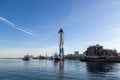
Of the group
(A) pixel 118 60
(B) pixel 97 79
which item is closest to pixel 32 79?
(B) pixel 97 79

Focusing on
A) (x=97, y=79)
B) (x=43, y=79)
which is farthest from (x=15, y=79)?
(x=97, y=79)

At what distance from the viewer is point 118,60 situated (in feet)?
651

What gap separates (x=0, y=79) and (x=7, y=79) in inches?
70.5

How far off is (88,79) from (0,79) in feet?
77.9

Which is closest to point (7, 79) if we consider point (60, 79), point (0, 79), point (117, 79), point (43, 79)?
point (0, 79)

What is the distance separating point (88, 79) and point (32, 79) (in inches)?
609

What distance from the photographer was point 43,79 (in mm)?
41781

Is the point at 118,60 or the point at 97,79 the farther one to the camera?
the point at 118,60

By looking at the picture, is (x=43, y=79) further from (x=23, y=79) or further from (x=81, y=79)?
(x=81, y=79)

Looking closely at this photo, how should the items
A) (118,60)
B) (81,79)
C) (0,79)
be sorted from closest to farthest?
(0,79)
(81,79)
(118,60)

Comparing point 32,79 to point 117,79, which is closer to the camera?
point 32,79

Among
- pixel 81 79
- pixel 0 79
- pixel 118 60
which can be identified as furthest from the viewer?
pixel 118 60

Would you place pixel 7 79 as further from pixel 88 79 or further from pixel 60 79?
pixel 88 79

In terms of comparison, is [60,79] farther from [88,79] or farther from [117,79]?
[117,79]
